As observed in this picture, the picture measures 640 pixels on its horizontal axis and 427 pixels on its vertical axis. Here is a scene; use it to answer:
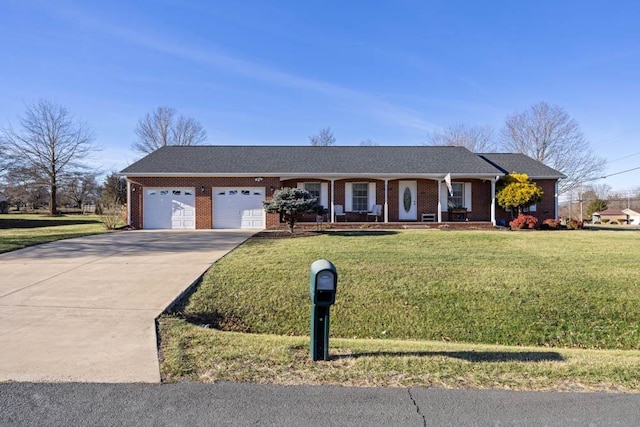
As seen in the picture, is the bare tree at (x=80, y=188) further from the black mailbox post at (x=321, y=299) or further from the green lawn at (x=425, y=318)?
the black mailbox post at (x=321, y=299)

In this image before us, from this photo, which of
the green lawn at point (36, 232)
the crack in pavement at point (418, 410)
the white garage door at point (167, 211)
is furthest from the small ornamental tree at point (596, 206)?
the crack in pavement at point (418, 410)

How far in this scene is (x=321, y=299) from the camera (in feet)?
13.4

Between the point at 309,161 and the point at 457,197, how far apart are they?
8042 mm

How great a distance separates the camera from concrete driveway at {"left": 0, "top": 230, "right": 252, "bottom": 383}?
13.2ft

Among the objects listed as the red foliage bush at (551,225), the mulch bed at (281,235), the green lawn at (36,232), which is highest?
the red foliage bush at (551,225)

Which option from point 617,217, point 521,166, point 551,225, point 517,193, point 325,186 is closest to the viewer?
point 551,225

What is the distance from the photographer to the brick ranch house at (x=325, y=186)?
1983 cm

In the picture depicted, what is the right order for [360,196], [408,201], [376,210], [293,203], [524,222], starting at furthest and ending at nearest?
[408,201]
[360,196]
[376,210]
[524,222]
[293,203]

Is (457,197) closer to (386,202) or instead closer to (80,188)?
(386,202)

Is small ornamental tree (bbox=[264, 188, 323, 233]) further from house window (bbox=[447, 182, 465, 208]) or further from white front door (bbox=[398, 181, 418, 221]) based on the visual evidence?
house window (bbox=[447, 182, 465, 208])

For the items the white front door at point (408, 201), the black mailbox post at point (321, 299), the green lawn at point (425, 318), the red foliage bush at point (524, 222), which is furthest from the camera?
the white front door at point (408, 201)

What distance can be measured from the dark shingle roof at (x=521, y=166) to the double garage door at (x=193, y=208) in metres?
13.5

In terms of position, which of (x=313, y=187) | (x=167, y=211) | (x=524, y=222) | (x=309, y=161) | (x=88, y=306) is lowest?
(x=88, y=306)

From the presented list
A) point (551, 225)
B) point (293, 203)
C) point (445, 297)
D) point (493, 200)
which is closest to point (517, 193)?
point (493, 200)
